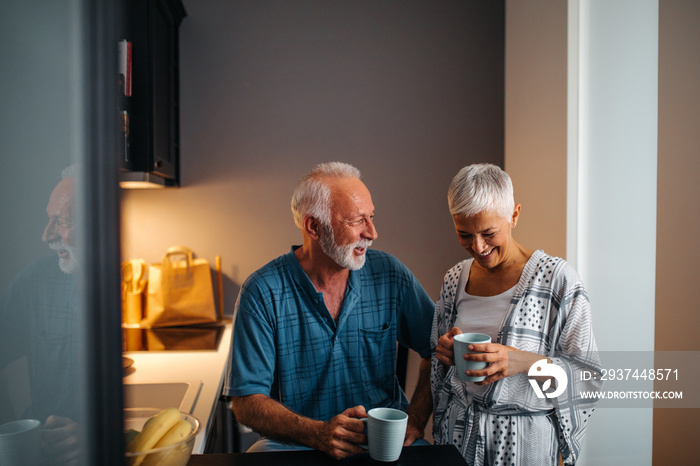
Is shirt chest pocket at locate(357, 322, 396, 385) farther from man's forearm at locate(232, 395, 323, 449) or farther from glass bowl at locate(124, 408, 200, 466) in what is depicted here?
glass bowl at locate(124, 408, 200, 466)

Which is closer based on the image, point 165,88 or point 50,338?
point 50,338

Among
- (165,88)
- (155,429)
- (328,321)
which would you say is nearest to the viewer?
(155,429)

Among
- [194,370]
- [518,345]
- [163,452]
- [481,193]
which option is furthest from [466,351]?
[194,370]

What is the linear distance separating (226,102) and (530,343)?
2100mm

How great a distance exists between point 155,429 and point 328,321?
78 centimetres

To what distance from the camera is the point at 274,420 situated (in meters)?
1.26

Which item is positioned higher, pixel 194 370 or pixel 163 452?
pixel 163 452

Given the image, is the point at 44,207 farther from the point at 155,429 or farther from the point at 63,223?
the point at 155,429

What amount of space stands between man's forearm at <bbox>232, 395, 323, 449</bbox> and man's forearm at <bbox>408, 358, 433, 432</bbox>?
0.38 metres

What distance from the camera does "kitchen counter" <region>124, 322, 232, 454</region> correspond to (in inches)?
57.7

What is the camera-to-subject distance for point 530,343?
49.3 inches

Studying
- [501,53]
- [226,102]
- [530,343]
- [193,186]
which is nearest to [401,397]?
[530,343]

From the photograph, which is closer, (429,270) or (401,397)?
(401,397)

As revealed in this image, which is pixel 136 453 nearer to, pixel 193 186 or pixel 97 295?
pixel 97 295
